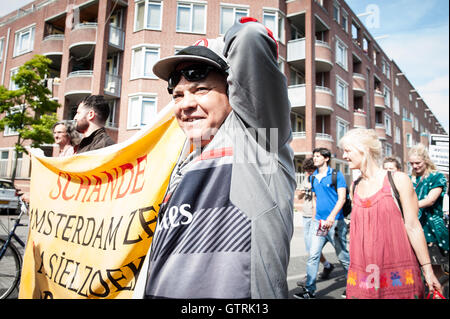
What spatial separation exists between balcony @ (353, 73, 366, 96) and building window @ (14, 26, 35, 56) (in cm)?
2351

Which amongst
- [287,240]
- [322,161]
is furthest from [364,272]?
[322,161]

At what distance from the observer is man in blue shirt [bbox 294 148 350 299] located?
166 inches

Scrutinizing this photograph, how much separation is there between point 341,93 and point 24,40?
73.8 ft

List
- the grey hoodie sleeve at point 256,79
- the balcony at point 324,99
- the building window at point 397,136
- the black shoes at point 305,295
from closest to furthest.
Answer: the grey hoodie sleeve at point 256,79 < the black shoes at point 305,295 < the balcony at point 324,99 < the building window at point 397,136

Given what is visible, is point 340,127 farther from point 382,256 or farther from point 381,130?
point 382,256

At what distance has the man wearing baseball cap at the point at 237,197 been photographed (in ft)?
3.63

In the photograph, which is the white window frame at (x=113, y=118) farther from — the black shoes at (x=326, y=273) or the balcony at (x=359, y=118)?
the balcony at (x=359, y=118)

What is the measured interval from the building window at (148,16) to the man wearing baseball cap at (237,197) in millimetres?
15342

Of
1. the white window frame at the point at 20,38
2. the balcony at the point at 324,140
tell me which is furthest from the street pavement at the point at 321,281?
the white window frame at the point at 20,38

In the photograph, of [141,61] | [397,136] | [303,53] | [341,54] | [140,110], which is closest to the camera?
[140,110]

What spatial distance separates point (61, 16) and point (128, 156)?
73.9 feet

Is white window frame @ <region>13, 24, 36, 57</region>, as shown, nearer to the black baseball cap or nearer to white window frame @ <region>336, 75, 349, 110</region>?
white window frame @ <region>336, 75, 349, 110</region>

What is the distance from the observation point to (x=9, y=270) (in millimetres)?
3328

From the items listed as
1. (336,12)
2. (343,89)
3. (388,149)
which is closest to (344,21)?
(336,12)
